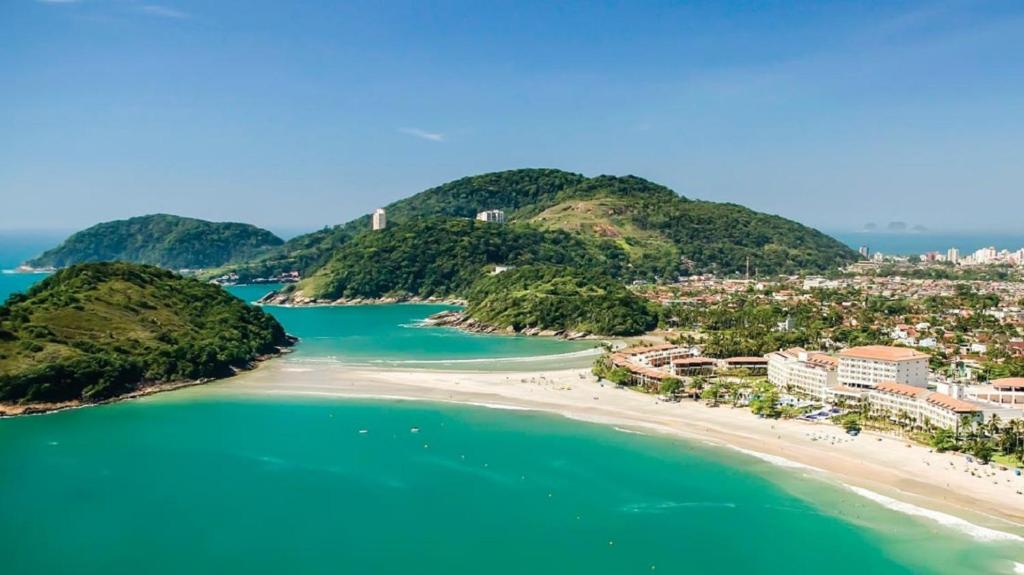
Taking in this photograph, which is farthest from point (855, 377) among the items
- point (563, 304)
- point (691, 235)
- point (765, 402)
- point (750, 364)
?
point (691, 235)

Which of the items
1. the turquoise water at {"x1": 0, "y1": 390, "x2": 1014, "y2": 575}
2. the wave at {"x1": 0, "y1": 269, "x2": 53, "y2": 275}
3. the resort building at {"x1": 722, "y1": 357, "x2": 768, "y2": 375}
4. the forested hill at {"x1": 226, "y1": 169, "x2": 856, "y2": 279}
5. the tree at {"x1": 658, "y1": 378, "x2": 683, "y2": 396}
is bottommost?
the turquoise water at {"x1": 0, "y1": 390, "x2": 1014, "y2": 575}

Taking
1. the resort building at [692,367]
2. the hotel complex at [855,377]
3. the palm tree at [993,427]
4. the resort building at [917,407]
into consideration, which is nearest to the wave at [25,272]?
the hotel complex at [855,377]

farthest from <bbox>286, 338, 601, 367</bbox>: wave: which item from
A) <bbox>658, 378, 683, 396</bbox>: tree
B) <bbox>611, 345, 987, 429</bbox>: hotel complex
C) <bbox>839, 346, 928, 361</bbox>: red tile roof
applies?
<bbox>839, 346, 928, 361</bbox>: red tile roof

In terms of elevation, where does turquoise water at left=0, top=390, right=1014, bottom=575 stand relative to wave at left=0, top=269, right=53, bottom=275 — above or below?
below

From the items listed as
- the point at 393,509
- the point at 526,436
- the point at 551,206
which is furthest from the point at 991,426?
the point at 551,206

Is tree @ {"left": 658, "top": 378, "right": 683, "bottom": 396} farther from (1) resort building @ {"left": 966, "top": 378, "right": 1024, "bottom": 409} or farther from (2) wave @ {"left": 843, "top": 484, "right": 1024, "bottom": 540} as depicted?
(2) wave @ {"left": 843, "top": 484, "right": 1024, "bottom": 540}

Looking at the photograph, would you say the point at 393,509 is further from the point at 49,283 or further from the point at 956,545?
the point at 49,283

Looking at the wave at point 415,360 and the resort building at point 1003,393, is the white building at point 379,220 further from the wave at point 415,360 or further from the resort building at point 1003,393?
the resort building at point 1003,393

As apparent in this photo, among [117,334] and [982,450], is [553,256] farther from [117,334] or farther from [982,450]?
[982,450]
